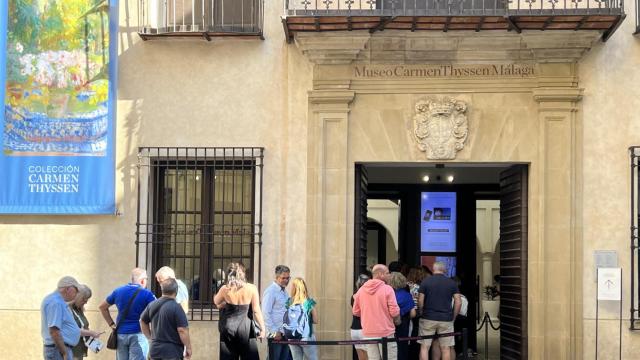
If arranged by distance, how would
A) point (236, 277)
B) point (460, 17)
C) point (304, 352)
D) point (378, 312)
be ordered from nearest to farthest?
point (236, 277) → point (378, 312) → point (304, 352) → point (460, 17)

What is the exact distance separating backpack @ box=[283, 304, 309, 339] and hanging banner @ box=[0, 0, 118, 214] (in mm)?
3306

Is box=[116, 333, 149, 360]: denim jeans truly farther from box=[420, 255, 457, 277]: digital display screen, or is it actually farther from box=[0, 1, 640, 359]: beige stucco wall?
box=[420, 255, 457, 277]: digital display screen

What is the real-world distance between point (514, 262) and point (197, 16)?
5.78 metres

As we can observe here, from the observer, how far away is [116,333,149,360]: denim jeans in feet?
37.2

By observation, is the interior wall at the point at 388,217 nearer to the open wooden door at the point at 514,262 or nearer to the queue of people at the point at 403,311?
the open wooden door at the point at 514,262

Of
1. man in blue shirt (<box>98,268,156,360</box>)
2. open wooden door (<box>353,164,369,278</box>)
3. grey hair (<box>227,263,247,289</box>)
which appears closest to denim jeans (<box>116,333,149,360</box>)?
man in blue shirt (<box>98,268,156,360</box>)

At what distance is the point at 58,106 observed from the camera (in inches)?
579

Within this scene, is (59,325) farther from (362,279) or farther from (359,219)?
(359,219)

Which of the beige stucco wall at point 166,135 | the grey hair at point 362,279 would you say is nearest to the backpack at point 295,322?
the grey hair at point 362,279

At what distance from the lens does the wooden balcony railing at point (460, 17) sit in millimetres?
13055

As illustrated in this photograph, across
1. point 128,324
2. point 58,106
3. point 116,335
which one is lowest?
point 116,335

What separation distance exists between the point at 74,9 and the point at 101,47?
2.23 ft

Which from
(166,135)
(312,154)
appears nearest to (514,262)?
(312,154)

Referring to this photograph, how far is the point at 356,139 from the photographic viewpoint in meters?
14.4
